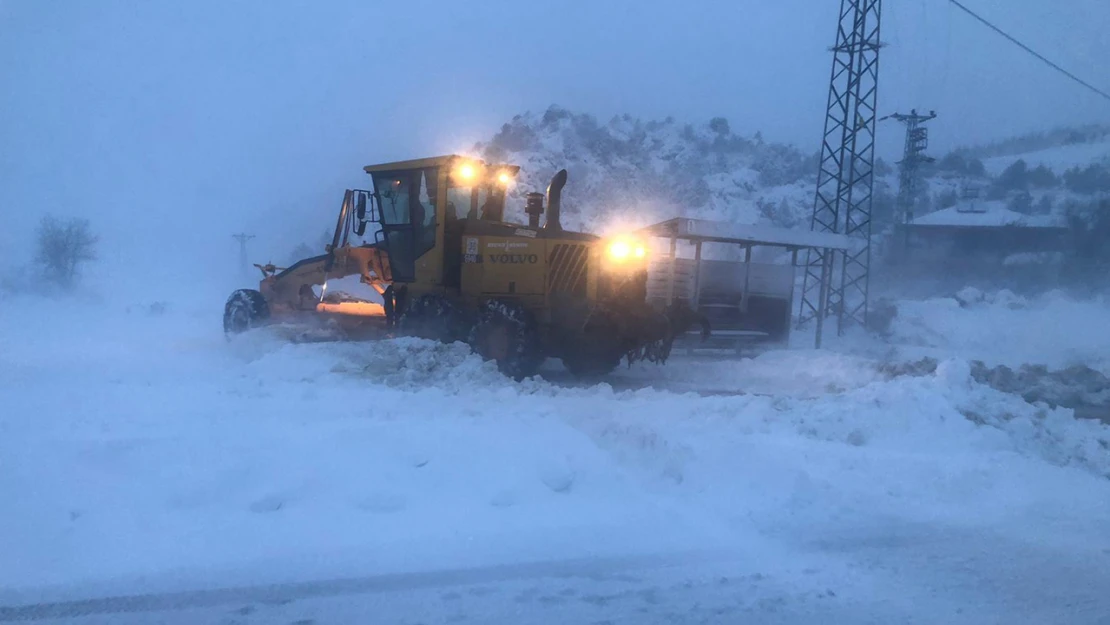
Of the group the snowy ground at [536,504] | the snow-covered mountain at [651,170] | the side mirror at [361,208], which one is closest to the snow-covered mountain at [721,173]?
the snow-covered mountain at [651,170]

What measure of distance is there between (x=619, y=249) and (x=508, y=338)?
2.22m

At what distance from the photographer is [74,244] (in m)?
36.5

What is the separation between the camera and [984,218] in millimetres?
40438

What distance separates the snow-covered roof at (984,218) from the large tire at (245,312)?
35.3 m

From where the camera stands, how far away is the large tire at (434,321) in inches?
491

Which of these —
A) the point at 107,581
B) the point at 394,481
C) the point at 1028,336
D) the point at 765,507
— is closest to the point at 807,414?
the point at 765,507

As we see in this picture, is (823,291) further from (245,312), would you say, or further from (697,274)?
(245,312)

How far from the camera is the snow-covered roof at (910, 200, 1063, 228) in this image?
38250 millimetres

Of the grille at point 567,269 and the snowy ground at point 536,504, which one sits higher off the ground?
the grille at point 567,269

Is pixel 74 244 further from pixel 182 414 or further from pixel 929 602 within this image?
pixel 929 602

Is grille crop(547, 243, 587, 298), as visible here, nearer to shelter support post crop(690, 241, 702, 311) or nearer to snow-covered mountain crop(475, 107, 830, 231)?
shelter support post crop(690, 241, 702, 311)

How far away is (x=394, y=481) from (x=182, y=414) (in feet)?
9.07

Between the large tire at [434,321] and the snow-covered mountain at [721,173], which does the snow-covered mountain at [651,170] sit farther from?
the large tire at [434,321]

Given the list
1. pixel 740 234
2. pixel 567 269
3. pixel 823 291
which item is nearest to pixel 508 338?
Result: pixel 567 269
